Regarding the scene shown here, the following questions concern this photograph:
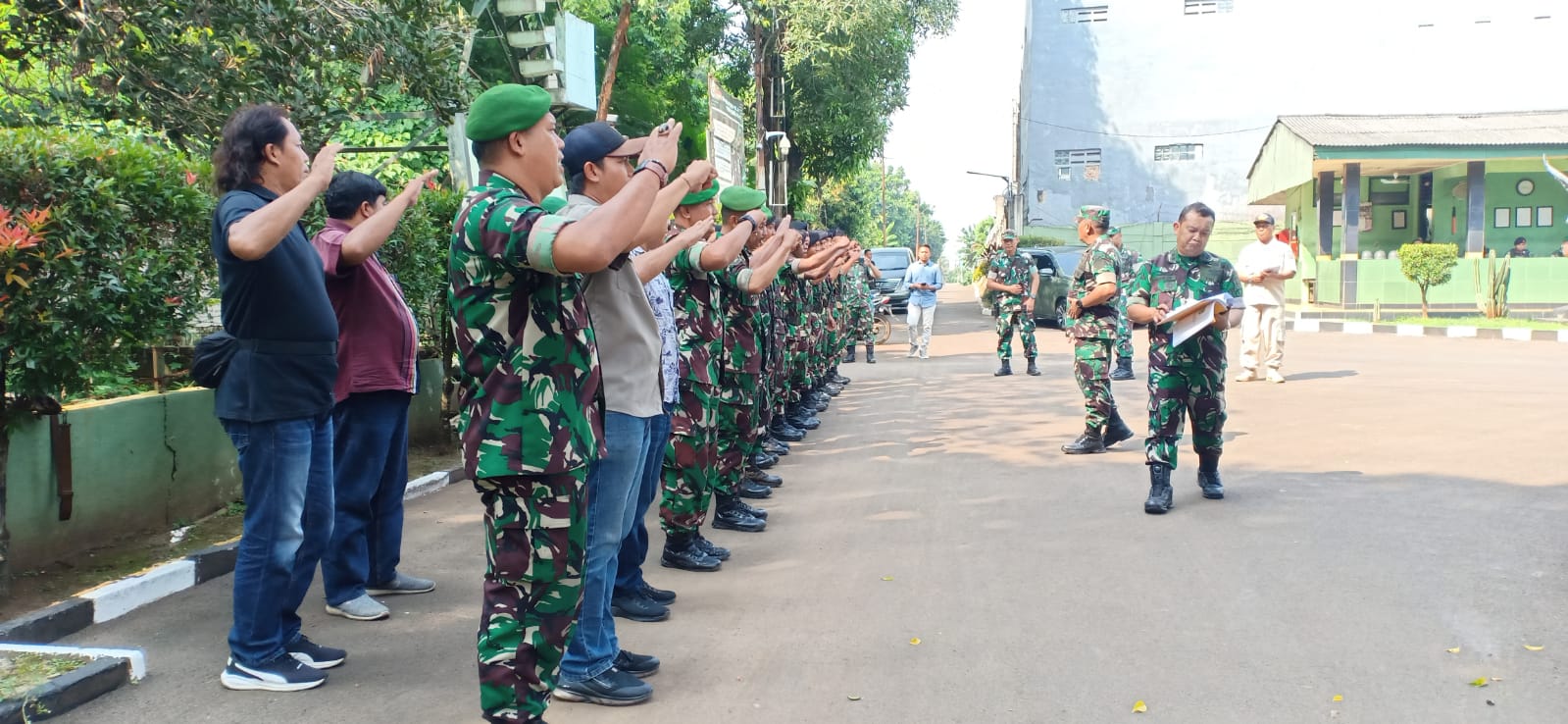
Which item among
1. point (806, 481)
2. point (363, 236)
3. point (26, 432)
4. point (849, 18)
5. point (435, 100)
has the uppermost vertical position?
point (849, 18)

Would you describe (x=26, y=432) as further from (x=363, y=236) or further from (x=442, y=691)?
(x=442, y=691)

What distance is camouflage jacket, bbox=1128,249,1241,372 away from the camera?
22.5 ft

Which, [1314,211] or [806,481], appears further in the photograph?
[1314,211]

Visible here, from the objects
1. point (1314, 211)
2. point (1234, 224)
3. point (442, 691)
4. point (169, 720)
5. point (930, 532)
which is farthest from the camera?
point (1234, 224)

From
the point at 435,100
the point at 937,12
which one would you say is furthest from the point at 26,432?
the point at 937,12

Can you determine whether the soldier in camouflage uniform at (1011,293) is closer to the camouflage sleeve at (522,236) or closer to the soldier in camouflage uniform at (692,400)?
the soldier in camouflage uniform at (692,400)

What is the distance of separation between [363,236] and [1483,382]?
1210cm

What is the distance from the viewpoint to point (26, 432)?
5.07 metres

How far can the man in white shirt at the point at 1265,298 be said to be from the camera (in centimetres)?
1279

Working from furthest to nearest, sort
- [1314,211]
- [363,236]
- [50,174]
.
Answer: [1314,211] → [50,174] → [363,236]

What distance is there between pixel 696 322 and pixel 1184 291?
313cm

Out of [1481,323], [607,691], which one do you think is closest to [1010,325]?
[1481,323]

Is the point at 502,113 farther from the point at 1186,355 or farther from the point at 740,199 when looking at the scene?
the point at 1186,355

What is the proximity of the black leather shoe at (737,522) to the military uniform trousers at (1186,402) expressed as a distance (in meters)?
2.27
